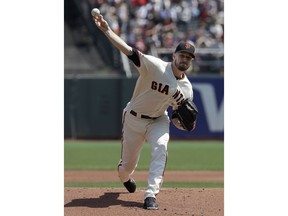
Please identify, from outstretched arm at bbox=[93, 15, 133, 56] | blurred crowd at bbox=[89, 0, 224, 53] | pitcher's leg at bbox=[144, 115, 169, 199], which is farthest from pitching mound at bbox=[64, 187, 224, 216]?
blurred crowd at bbox=[89, 0, 224, 53]

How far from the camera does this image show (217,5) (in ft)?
65.2

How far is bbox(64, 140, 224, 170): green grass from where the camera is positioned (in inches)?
459

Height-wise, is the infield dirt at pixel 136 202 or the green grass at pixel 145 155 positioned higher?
the infield dirt at pixel 136 202

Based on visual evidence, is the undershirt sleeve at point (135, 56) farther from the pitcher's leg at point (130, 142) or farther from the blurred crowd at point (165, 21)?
the blurred crowd at point (165, 21)

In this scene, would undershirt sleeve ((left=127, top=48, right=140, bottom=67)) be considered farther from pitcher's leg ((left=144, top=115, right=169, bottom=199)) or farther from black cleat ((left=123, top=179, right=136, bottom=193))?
black cleat ((left=123, top=179, right=136, bottom=193))

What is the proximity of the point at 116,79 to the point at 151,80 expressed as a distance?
10.5 m

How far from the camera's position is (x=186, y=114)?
675cm

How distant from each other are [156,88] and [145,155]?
7.42 metres

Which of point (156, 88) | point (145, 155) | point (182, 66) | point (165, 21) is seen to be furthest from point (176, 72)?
point (165, 21)

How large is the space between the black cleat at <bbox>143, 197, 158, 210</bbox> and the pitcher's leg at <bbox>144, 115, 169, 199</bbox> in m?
0.04

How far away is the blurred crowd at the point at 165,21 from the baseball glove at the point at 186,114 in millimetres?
11310

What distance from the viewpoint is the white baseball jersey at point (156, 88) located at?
6.43 metres

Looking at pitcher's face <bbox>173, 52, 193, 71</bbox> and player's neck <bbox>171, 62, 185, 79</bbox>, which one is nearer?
pitcher's face <bbox>173, 52, 193, 71</bbox>

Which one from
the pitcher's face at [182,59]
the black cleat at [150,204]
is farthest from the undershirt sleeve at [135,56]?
the black cleat at [150,204]
